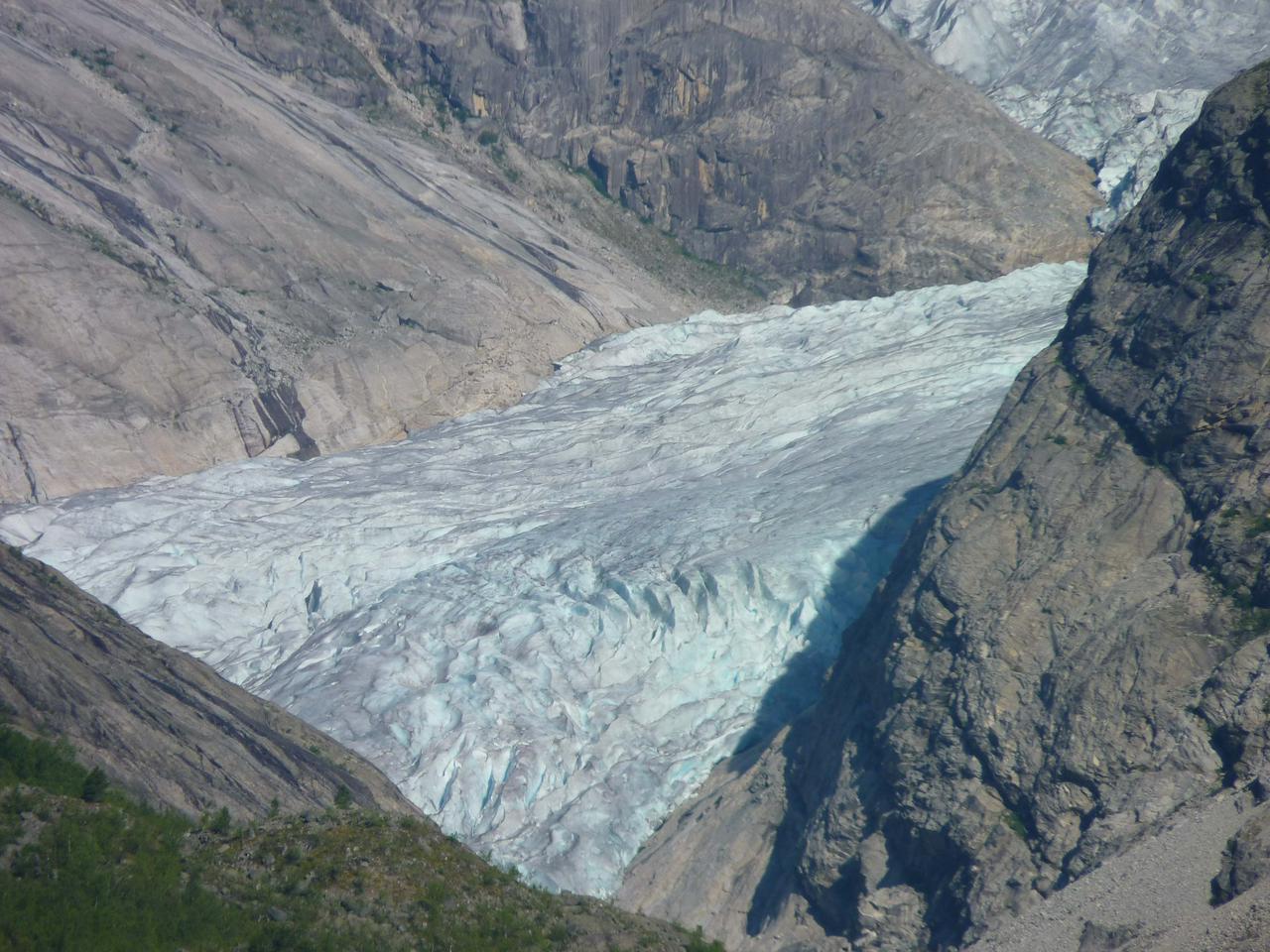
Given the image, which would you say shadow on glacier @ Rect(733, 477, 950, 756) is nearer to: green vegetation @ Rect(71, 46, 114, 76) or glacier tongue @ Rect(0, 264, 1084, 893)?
glacier tongue @ Rect(0, 264, 1084, 893)

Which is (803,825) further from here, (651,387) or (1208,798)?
(651,387)

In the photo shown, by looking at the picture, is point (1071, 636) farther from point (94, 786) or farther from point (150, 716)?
point (94, 786)

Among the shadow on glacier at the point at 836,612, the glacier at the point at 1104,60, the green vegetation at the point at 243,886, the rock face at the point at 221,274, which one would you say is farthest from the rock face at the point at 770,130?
the green vegetation at the point at 243,886

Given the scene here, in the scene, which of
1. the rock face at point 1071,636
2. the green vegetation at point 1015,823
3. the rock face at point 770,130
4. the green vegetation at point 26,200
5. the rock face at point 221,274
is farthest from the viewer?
the rock face at point 770,130

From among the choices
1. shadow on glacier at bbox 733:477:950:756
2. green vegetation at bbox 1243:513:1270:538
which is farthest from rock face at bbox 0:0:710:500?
green vegetation at bbox 1243:513:1270:538

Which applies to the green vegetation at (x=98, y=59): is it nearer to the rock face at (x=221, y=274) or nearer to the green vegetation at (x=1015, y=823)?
the rock face at (x=221, y=274)
